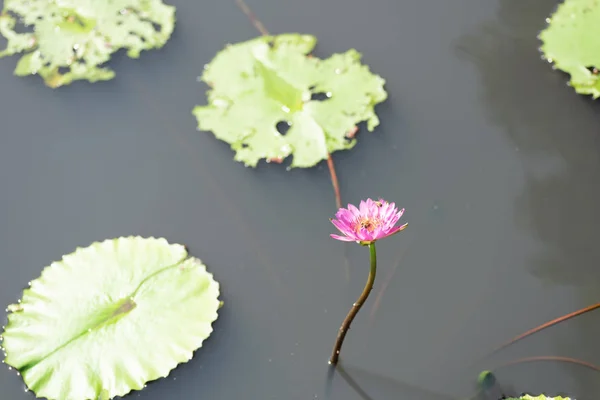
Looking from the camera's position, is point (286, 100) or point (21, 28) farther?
point (21, 28)

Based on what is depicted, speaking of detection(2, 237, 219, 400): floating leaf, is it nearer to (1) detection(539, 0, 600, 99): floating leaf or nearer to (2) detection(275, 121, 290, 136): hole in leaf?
Result: (2) detection(275, 121, 290, 136): hole in leaf

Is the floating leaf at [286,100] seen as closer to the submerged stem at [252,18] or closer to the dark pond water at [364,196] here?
the dark pond water at [364,196]

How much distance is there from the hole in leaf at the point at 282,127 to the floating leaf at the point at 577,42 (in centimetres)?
128

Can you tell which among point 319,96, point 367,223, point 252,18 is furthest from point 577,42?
point 367,223

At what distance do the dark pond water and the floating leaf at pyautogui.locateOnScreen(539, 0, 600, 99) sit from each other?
0.37 ft

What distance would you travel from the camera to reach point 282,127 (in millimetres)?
2830

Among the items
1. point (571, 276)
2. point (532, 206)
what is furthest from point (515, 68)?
point (571, 276)

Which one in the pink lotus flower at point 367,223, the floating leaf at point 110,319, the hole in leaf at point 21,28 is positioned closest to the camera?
the pink lotus flower at point 367,223

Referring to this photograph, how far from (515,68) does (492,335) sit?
1.39 meters

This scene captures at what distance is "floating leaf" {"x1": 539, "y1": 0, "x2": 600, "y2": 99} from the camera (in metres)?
2.87

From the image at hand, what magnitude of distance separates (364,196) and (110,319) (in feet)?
3.70

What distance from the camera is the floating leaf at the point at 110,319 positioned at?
6.86ft

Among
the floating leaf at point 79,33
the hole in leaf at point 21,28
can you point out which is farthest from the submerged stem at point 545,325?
the hole in leaf at point 21,28

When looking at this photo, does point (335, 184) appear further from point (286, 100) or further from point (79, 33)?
point (79, 33)
